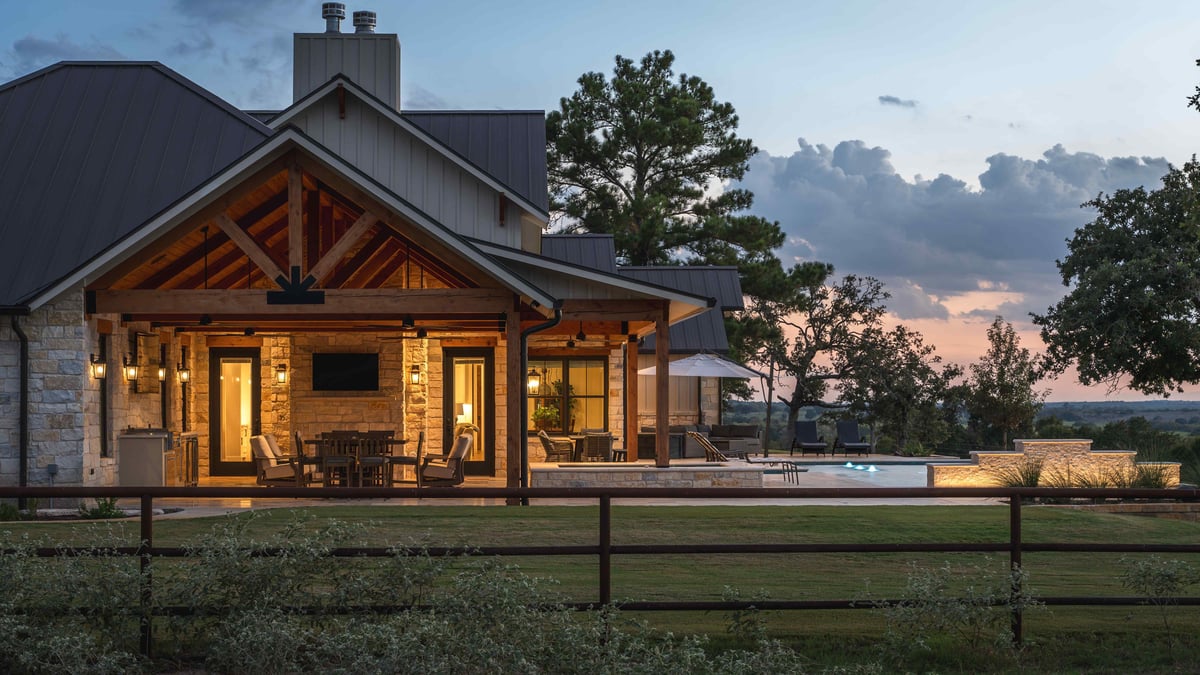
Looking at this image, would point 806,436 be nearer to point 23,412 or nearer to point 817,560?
point 817,560

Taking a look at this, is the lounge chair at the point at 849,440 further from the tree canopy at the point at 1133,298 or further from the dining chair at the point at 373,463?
the dining chair at the point at 373,463

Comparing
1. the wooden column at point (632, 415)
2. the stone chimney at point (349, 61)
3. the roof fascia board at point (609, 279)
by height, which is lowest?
the wooden column at point (632, 415)

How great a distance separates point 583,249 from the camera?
2669 cm

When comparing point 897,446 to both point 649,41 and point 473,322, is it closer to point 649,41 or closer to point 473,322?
point 649,41

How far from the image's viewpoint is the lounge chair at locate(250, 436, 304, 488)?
1759cm

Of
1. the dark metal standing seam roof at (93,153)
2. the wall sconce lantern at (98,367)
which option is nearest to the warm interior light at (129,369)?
the wall sconce lantern at (98,367)

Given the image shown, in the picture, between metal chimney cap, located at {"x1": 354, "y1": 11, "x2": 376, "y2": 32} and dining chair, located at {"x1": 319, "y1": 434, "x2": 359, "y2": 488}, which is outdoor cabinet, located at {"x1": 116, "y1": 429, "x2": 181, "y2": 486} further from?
metal chimney cap, located at {"x1": 354, "y1": 11, "x2": 376, "y2": 32}

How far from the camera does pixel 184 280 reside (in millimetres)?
17938

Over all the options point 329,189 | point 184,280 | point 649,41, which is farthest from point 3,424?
point 649,41

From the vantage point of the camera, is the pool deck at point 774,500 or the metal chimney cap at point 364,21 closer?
the pool deck at point 774,500

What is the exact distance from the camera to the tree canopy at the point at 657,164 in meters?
38.1

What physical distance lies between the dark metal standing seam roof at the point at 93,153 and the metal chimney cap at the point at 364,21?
4727 millimetres

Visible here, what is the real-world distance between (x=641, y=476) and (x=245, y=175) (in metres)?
6.94

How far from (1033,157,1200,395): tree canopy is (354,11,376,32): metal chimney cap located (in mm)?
17630
